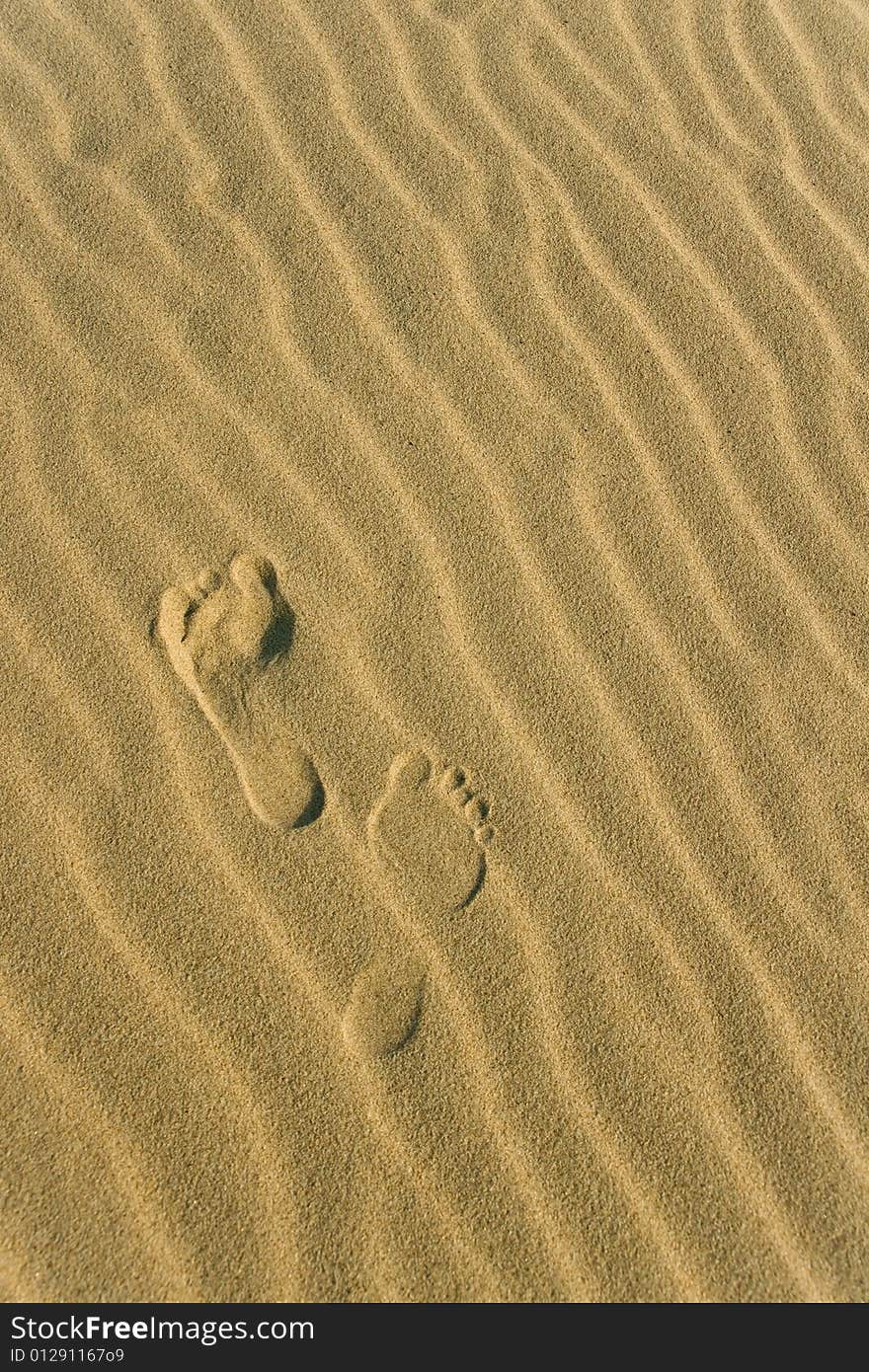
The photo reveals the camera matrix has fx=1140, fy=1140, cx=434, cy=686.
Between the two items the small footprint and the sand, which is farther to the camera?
the small footprint

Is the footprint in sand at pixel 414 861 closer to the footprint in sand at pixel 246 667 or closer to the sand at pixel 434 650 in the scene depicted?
the sand at pixel 434 650

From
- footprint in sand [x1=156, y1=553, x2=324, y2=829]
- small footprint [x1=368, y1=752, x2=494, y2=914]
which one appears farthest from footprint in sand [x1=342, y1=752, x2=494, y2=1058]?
footprint in sand [x1=156, y1=553, x2=324, y2=829]

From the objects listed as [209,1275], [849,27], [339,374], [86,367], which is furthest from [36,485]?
[849,27]

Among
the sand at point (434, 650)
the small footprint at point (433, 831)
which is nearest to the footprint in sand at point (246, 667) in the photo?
the sand at point (434, 650)

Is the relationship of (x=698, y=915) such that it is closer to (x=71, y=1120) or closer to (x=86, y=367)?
(x=71, y=1120)

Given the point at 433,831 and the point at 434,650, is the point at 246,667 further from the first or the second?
the point at 433,831

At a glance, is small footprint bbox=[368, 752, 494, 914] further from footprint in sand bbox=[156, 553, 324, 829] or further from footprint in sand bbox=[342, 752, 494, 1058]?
footprint in sand bbox=[156, 553, 324, 829]

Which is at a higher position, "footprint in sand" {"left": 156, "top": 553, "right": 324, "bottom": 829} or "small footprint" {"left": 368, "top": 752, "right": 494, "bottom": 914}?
"footprint in sand" {"left": 156, "top": 553, "right": 324, "bottom": 829}

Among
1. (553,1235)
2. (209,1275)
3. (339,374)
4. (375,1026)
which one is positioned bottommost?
(553,1235)
